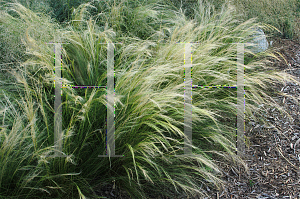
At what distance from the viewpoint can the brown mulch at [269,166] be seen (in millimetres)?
2396

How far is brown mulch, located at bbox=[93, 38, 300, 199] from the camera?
240 centimetres

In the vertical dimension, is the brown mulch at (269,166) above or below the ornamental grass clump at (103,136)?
below

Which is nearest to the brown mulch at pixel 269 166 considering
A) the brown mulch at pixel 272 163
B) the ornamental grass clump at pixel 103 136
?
the brown mulch at pixel 272 163

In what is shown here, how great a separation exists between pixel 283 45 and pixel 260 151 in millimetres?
2275

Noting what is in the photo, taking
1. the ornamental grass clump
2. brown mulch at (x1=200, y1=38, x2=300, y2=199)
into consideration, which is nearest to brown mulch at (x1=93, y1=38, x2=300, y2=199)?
brown mulch at (x1=200, y1=38, x2=300, y2=199)

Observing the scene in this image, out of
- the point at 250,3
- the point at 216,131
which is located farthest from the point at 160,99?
the point at 250,3

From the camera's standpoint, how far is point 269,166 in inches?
104

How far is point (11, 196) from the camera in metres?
1.84

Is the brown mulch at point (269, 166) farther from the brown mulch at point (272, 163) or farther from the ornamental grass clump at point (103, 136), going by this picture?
the ornamental grass clump at point (103, 136)

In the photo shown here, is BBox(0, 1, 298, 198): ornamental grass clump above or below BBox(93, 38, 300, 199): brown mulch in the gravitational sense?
above

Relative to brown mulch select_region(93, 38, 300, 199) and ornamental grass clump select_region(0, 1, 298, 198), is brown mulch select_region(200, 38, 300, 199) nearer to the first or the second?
brown mulch select_region(93, 38, 300, 199)

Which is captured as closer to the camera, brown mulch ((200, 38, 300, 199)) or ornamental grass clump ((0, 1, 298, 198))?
ornamental grass clump ((0, 1, 298, 198))

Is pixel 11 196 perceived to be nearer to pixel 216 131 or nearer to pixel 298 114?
pixel 216 131

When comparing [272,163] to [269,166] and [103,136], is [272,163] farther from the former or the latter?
[103,136]
